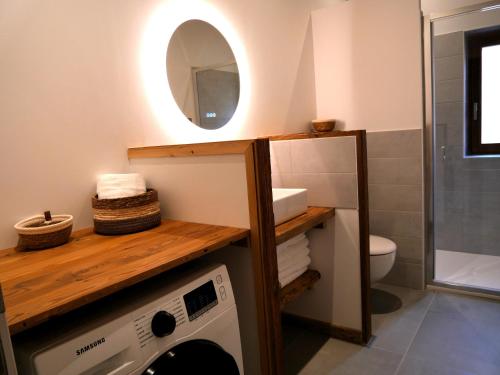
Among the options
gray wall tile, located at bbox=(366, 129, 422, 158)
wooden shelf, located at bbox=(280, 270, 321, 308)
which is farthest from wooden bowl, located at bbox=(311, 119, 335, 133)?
wooden shelf, located at bbox=(280, 270, 321, 308)

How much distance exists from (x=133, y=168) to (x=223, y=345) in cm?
89

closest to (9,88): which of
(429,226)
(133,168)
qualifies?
(133,168)

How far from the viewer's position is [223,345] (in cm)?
114

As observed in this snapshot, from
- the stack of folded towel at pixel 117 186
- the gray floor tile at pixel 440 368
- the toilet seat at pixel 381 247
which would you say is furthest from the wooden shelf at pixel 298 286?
the stack of folded towel at pixel 117 186

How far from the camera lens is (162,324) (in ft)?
3.14

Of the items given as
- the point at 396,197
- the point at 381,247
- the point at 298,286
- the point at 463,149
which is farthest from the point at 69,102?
the point at 463,149

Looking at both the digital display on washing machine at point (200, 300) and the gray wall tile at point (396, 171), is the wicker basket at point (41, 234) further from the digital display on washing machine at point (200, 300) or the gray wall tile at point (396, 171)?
the gray wall tile at point (396, 171)

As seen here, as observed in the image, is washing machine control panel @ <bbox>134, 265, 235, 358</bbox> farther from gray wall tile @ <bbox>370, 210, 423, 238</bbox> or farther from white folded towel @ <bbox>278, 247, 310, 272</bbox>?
gray wall tile @ <bbox>370, 210, 423, 238</bbox>

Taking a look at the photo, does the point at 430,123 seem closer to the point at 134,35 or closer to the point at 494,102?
the point at 494,102

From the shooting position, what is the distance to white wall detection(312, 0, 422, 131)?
96.0 inches

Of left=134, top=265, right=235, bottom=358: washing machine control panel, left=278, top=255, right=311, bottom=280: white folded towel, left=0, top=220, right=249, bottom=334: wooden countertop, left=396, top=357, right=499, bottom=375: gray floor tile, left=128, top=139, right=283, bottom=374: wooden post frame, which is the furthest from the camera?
left=278, top=255, right=311, bottom=280: white folded towel

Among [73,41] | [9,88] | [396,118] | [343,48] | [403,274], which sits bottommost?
[403,274]

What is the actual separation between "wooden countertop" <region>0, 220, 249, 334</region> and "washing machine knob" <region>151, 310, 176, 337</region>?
0.39 feet

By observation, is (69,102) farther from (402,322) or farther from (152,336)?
(402,322)
